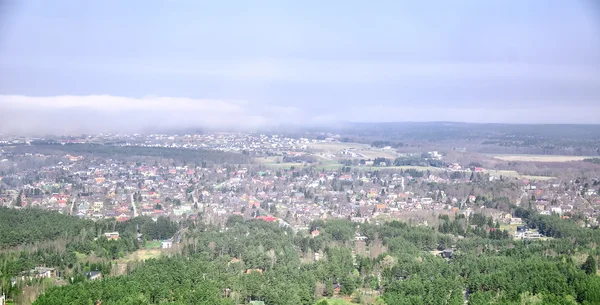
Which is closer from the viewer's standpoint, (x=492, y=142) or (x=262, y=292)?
(x=262, y=292)

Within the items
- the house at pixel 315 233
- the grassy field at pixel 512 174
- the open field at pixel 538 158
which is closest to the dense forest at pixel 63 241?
the house at pixel 315 233

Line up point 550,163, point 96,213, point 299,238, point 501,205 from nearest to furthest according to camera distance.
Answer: point 299,238, point 96,213, point 501,205, point 550,163

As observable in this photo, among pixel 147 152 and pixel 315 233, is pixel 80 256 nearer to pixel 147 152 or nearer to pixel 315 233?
pixel 315 233

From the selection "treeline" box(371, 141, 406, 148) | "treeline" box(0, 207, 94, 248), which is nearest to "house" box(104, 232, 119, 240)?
"treeline" box(0, 207, 94, 248)

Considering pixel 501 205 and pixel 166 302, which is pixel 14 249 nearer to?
pixel 166 302

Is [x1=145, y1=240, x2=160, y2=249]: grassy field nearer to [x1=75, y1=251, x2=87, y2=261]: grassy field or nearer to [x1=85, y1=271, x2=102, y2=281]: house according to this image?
[x1=75, y1=251, x2=87, y2=261]: grassy field

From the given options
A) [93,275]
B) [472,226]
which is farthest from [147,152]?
[93,275]

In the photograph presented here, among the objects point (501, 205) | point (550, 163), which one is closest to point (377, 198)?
point (501, 205)
